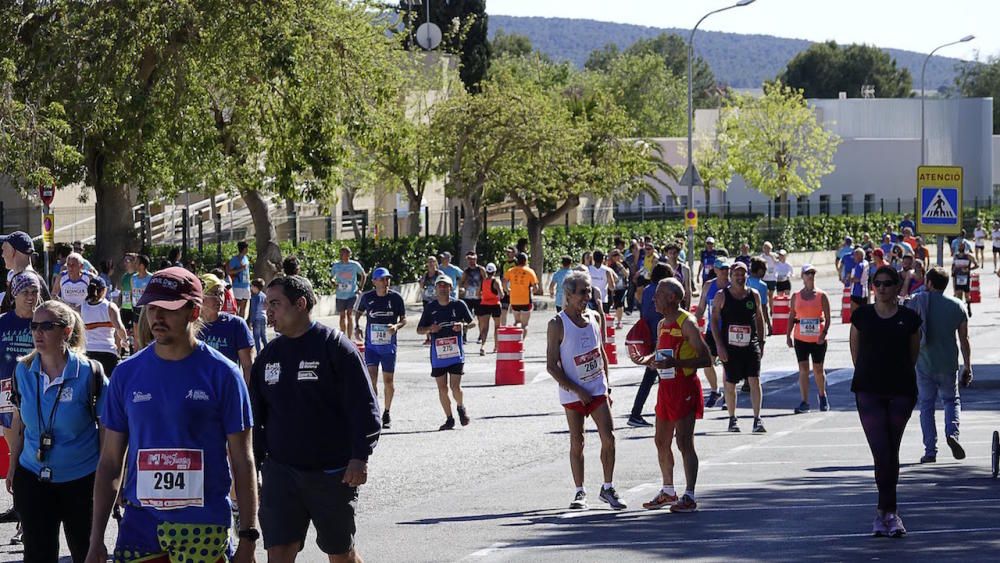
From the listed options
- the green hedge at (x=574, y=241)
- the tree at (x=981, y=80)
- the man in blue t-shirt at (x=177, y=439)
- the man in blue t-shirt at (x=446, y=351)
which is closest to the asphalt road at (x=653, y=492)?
the man in blue t-shirt at (x=446, y=351)

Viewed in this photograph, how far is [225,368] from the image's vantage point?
19.6 ft

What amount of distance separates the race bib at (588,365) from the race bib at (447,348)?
5186mm

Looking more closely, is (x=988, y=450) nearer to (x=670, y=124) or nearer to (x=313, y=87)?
(x=313, y=87)

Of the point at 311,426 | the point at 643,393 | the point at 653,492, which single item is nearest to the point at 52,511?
the point at 311,426

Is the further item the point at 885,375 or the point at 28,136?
the point at 28,136

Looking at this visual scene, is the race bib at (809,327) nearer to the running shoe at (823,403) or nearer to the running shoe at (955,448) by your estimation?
the running shoe at (823,403)

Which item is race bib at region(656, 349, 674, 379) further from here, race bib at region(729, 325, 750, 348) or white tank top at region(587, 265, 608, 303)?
white tank top at region(587, 265, 608, 303)

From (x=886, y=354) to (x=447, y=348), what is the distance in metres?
6.88

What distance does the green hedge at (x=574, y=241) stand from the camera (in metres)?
35.8

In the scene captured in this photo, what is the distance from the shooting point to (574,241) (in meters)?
48.4

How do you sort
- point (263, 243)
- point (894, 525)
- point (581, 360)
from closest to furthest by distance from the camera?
point (894, 525), point (581, 360), point (263, 243)

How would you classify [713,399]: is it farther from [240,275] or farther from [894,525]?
[240,275]

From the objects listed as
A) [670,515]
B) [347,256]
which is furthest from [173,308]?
[347,256]

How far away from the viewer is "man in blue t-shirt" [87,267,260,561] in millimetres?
5887
